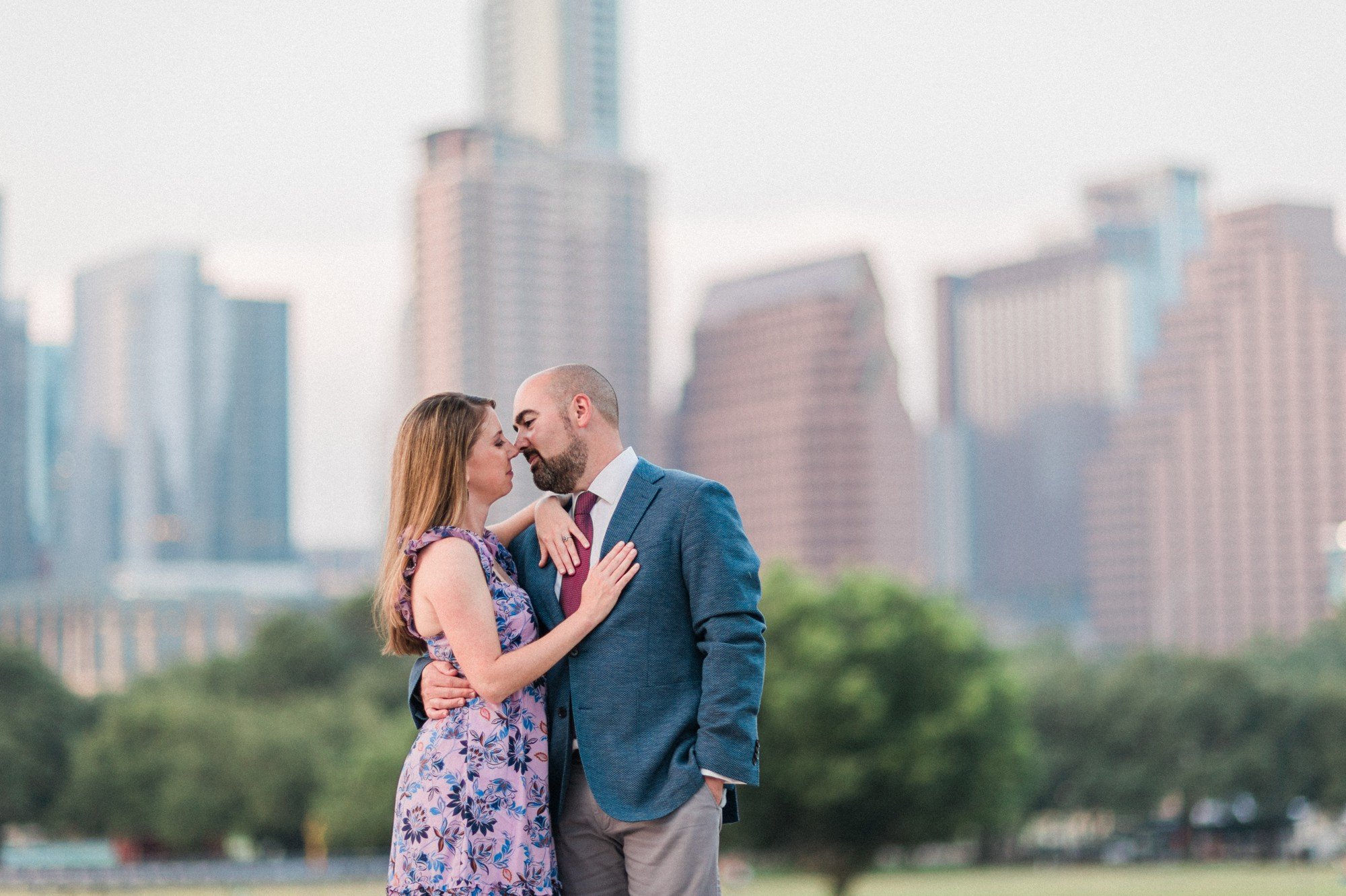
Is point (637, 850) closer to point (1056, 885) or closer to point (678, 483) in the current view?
point (678, 483)

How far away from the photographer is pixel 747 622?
6.74m

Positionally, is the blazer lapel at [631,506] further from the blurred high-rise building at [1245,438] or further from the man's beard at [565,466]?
the blurred high-rise building at [1245,438]

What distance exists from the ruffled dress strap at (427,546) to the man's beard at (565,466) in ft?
1.10

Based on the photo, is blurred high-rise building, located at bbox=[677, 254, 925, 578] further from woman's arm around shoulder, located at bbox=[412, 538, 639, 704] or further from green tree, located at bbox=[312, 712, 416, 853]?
woman's arm around shoulder, located at bbox=[412, 538, 639, 704]

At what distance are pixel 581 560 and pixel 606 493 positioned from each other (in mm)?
286

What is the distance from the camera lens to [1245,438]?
177 metres

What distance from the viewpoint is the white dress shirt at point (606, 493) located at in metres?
7.06

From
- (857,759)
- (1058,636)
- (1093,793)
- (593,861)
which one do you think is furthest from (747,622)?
(1058,636)

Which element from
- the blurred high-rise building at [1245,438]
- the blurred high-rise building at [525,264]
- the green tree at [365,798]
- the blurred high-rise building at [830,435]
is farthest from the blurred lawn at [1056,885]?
the blurred high-rise building at [525,264]

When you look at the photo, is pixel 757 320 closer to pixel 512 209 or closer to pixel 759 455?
pixel 759 455

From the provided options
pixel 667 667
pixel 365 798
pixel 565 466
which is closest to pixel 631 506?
pixel 565 466

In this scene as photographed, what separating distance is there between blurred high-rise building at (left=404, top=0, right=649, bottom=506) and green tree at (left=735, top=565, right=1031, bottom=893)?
12474 cm

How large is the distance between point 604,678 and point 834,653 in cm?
3915

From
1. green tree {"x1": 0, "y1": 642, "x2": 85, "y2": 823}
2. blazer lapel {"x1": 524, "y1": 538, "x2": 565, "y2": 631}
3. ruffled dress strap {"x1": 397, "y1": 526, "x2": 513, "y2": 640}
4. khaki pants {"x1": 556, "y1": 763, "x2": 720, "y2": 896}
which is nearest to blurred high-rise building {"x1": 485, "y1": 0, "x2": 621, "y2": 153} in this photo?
green tree {"x1": 0, "y1": 642, "x2": 85, "y2": 823}
